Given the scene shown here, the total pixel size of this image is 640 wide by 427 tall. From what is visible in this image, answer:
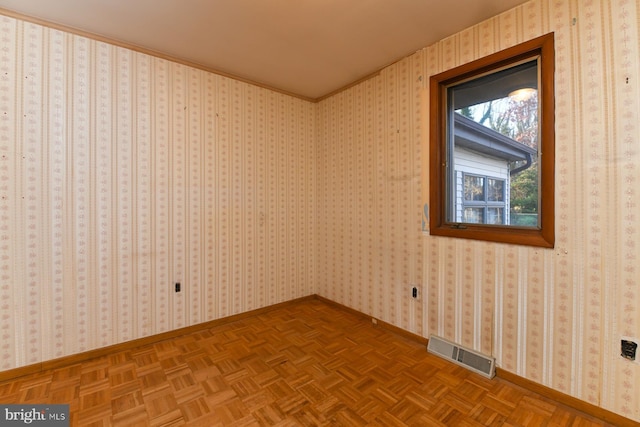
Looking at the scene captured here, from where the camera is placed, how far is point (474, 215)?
2338 mm

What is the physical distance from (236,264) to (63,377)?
1.55m

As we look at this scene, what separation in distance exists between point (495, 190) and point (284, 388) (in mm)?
2140

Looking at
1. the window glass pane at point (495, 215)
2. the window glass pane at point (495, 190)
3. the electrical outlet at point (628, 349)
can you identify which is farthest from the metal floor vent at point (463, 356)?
the window glass pane at point (495, 190)

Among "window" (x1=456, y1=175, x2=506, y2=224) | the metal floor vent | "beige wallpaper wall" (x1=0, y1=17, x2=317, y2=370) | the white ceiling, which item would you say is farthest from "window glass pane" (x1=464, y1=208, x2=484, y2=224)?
"beige wallpaper wall" (x1=0, y1=17, x2=317, y2=370)

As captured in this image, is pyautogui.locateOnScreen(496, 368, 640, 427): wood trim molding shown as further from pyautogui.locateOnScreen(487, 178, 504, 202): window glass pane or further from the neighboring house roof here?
the neighboring house roof

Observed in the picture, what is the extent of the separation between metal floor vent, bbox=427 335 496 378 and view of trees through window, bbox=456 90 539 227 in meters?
1.05

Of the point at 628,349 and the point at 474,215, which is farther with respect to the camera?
the point at 474,215

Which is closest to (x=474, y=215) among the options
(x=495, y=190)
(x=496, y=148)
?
(x=495, y=190)

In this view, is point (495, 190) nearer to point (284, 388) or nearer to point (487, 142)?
point (487, 142)

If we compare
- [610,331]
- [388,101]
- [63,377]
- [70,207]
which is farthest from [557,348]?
[70,207]

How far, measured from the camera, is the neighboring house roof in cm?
207

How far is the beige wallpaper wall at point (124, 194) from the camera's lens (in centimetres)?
211

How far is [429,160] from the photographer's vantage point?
2.51 meters

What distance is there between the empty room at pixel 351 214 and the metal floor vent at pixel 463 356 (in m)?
0.02
